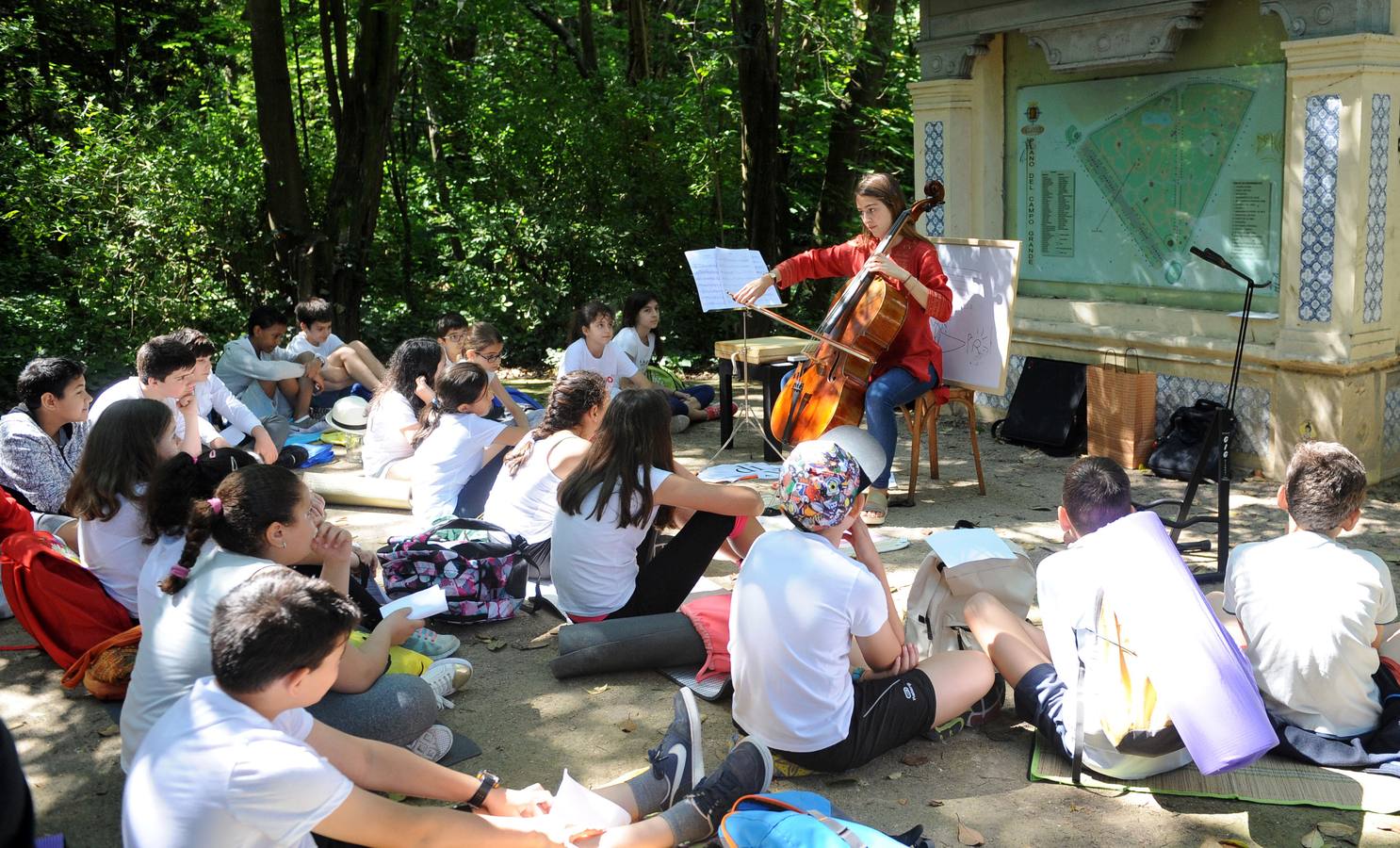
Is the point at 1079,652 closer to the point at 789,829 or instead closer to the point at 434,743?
the point at 789,829

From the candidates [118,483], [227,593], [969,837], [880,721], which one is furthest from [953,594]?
[118,483]

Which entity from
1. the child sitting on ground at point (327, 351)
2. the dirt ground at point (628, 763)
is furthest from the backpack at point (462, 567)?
the child sitting on ground at point (327, 351)

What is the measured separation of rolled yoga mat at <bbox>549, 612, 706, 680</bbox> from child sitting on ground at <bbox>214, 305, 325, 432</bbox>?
455cm

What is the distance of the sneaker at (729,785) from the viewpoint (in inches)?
122

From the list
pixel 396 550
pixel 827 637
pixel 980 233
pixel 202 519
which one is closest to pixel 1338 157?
pixel 980 233

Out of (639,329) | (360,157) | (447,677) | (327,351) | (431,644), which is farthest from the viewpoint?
(360,157)

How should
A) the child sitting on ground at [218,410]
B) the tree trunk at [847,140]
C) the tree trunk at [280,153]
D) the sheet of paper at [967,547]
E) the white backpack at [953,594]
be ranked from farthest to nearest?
1. the tree trunk at [847,140]
2. the tree trunk at [280,153]
3. the child sitting on ground at [218,410]
4. the white backpack at [953,594]
5. the sheet of paper at [967,547]

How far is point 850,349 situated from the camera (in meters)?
6.06

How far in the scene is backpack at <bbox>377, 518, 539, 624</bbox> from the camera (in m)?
4.61

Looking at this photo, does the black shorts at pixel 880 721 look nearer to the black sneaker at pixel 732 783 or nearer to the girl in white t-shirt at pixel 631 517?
the black sneaker at pixel 732 783

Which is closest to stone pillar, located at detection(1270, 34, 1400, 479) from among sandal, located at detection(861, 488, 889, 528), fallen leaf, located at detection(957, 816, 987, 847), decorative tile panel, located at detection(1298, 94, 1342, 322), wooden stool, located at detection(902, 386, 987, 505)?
decorative tile panel, located at detection(1298, 94, 1342, 322)

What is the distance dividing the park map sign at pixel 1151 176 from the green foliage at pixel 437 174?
287cm

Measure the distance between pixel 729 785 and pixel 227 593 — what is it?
132 cm

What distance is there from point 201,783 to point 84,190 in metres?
8.82
